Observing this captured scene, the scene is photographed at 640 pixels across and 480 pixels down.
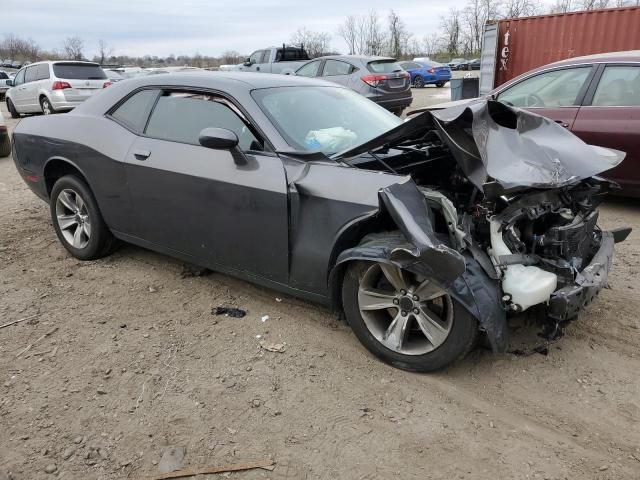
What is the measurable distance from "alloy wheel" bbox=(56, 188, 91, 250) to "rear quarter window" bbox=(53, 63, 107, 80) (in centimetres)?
1130

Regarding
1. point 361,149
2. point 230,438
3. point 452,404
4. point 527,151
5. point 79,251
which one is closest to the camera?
point 230,438

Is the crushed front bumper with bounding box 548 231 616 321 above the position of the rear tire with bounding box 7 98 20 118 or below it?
above

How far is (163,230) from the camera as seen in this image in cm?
385

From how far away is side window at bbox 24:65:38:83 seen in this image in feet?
49.5

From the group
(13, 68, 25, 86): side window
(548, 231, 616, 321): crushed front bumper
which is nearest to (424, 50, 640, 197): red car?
(548, 231, 616, 321): crushed front bumper

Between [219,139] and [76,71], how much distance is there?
13362 mm

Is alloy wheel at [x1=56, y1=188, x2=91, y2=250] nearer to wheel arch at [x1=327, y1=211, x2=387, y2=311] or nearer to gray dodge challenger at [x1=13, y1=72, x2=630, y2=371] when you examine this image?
gray dodge challenger at [x1=13, y1=72, x2=630, y2=371]

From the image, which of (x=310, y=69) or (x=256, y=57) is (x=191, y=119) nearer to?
(x=310, y=69)

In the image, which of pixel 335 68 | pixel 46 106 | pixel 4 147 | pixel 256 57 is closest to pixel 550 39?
pixel 335 68

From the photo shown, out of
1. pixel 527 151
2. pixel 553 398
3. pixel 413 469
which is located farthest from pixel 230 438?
pixel 527 151

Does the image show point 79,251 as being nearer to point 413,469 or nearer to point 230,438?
point 230,438

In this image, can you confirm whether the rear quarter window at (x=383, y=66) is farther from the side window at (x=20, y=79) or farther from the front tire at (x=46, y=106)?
the side window at (x=20, y=79)

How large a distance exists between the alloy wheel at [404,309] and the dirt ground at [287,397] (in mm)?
187

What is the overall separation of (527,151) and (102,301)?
10.1 ft
